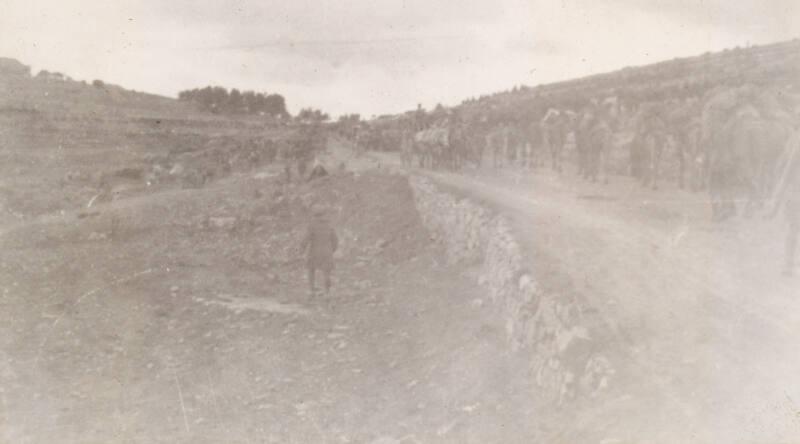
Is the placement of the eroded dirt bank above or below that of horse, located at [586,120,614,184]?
below

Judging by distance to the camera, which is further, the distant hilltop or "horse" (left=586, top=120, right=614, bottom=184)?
the distant hilltop

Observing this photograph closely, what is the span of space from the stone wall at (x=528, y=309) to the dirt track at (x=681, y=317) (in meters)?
0.19

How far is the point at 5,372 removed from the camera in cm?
1053

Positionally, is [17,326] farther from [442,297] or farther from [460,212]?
[460,212]

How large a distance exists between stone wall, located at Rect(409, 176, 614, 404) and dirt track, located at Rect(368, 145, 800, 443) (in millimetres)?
194

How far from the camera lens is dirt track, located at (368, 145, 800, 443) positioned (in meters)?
5.40

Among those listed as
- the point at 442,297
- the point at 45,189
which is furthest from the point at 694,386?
the point at 45,189

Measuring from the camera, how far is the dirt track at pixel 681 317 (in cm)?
540

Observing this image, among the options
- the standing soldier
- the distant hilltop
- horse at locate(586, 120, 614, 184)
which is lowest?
the standing soldier

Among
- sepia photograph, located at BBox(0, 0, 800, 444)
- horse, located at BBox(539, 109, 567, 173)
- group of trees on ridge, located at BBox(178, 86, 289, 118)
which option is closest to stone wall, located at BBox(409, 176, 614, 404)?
sepia photograph, located at BBox(0, 0, 800, 444)

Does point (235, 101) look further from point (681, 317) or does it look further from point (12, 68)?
point (681, 317)

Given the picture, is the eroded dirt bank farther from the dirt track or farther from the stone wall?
the dirt track

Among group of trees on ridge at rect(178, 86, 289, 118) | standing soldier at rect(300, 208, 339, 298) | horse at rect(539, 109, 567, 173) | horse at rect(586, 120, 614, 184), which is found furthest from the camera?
group of trees on ridge at rect(178, 86, 289, 118)

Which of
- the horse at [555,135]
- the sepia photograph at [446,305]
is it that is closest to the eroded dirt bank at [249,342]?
the sepia photograph at [446,305]
